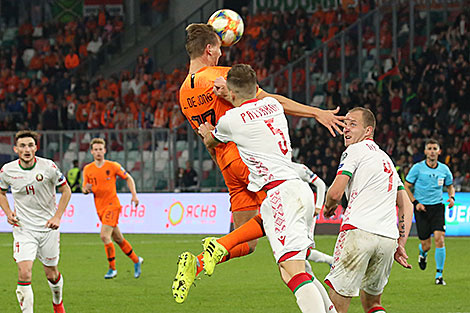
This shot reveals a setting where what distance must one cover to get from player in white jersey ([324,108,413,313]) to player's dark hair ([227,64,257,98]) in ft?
3.46

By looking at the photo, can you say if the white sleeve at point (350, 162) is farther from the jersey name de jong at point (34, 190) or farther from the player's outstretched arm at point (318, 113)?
the jersey name de jong at point (34, 190)

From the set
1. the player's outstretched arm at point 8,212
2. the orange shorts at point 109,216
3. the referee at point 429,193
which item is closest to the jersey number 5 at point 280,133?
the player's outstretched arm at point 8,212

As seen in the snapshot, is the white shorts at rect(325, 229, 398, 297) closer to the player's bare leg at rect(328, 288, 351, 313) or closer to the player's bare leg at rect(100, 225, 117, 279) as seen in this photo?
the player's bare leg at rect(328, 288, 351, 313)

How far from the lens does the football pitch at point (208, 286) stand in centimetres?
1112

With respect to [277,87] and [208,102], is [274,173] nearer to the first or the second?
[208,102]

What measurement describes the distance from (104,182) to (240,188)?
26.2ft

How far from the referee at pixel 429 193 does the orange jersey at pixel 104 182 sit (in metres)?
5.11

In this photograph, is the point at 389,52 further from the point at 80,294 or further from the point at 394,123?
the point at 80,294

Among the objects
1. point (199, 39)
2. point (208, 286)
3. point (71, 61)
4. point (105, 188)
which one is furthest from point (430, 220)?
point (71, 61)

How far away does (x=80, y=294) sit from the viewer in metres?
12.5

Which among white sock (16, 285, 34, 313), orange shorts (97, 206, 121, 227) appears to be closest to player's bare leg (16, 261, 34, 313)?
white sock (16, 285, 34, 313)

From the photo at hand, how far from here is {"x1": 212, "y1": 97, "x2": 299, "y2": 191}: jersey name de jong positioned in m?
6.94

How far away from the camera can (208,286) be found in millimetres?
13359

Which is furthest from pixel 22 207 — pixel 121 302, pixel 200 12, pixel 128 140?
pixel 200 12
